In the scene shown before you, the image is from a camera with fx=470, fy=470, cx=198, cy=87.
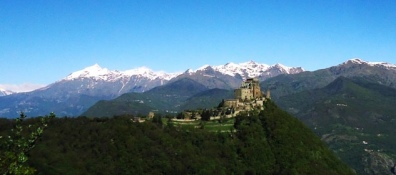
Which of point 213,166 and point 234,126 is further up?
point 234,126

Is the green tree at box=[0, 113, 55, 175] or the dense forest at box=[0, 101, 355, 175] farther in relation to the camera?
the dense forest at box=[0, 101, 355, 175]

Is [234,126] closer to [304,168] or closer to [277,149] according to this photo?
[277,149]

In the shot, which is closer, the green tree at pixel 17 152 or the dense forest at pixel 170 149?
the green tree at pixel 17 152

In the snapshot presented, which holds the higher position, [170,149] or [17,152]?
[17,152]

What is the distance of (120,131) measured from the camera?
16950 cm

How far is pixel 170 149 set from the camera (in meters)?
167

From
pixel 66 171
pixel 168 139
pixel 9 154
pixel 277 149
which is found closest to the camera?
pixel 9 154

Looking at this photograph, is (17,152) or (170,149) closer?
(17,152)

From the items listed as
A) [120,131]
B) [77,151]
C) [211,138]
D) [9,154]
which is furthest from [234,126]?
[9,154]

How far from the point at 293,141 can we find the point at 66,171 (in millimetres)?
92449

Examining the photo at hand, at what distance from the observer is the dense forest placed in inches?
6122

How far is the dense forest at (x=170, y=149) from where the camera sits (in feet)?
510

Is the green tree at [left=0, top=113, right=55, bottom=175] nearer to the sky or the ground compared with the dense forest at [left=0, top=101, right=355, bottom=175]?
nearer to the sky

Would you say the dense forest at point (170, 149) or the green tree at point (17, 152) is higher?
the green tree at point (17, 152)
